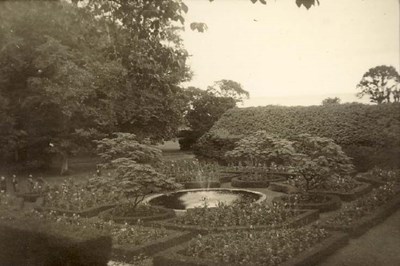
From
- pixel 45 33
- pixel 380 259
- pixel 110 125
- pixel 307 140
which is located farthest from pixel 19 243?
pixel 110 125

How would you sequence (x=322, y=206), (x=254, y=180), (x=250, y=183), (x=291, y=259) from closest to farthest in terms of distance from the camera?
(x=291, y=259) → (x=322, y=206) → (x=250, y=183) → (x=254, y=180)

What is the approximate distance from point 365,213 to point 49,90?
16.8m

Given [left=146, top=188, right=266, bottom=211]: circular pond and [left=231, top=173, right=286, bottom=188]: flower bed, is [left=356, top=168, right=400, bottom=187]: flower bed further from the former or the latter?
[left=146, top=188, right=266, bottom=211]: circular pond

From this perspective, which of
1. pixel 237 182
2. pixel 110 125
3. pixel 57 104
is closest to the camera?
pixel 237 182

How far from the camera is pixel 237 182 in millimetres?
22141

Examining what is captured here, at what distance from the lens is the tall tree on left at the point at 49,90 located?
2210cm

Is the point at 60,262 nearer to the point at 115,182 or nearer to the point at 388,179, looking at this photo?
the point at 115,182

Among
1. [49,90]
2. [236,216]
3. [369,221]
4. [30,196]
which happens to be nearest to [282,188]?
[236,216]

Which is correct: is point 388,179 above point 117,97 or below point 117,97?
below

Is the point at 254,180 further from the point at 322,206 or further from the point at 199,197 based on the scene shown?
the point at 322,206

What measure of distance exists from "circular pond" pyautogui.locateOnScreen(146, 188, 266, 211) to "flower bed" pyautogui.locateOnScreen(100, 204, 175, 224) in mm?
1631

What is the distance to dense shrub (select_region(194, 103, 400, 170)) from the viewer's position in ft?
82.2

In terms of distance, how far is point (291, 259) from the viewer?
968 centimetres

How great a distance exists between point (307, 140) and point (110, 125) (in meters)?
14.7
